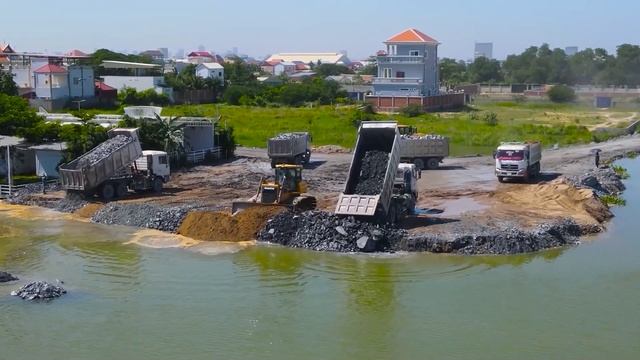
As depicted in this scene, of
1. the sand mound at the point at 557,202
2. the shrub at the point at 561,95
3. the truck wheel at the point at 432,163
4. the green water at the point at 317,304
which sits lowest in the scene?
the green water at the point at 317,304

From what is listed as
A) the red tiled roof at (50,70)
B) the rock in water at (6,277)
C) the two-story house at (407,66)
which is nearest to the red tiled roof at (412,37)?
the two-story house at (407,66)

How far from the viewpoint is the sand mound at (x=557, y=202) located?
26.5m

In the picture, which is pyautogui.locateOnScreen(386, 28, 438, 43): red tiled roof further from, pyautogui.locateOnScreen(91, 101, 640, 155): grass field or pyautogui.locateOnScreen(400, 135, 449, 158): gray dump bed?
pyautogui.locateOnScreen(400, 135, 449, 158): gray dump bed

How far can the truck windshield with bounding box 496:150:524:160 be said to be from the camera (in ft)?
107

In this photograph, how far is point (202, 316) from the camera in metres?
17.3

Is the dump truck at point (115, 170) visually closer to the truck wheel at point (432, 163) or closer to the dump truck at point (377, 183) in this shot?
the dump truck at point (377, 183)

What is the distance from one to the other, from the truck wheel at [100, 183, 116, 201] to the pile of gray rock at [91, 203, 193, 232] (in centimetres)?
169

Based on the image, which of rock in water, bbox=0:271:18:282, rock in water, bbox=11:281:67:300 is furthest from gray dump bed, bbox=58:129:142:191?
rock in water, bbox=11:281:67:300

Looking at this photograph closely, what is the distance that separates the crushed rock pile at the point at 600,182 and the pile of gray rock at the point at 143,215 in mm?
15684

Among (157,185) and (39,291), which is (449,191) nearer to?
(157,185)

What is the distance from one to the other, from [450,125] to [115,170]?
3258 cm

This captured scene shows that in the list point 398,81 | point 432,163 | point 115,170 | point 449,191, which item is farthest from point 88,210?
point 398,81

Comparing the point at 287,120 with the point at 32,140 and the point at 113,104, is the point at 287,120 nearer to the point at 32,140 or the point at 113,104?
the point at 113,104

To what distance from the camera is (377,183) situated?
79.6ft
